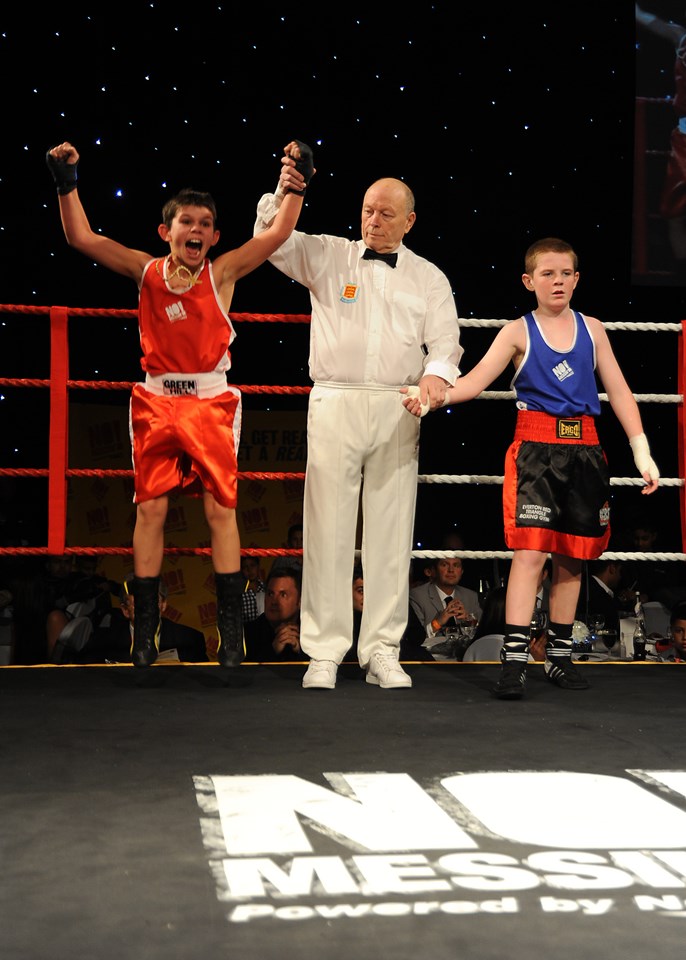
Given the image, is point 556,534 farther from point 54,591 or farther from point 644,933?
point 54,591

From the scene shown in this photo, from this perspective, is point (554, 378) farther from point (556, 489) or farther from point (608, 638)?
point (608, 638)

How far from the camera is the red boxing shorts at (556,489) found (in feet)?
7.98

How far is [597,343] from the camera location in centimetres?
257

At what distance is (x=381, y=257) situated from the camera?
2555mm

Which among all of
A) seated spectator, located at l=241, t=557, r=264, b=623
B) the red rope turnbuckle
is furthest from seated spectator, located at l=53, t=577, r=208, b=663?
the red rope turnbuckle

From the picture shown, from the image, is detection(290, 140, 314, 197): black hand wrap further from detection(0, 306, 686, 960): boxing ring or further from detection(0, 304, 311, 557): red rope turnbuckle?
detection(0, 306, 686, 960): boxing ring

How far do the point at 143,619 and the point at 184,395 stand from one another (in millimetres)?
468

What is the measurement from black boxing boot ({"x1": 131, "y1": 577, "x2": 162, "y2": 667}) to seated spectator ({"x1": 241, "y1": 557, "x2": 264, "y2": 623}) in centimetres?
142

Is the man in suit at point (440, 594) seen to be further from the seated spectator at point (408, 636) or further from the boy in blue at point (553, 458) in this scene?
the boy in blue at point (553, 458)

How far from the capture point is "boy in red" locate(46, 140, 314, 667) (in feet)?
7.82

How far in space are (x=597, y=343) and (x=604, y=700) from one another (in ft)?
2.56

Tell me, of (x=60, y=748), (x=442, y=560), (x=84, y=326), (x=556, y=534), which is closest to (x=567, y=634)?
(x=556, y=534)

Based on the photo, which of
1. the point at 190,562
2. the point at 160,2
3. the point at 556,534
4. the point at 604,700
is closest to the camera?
the point at 604,700


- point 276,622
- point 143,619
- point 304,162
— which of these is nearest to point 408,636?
point 276,622
